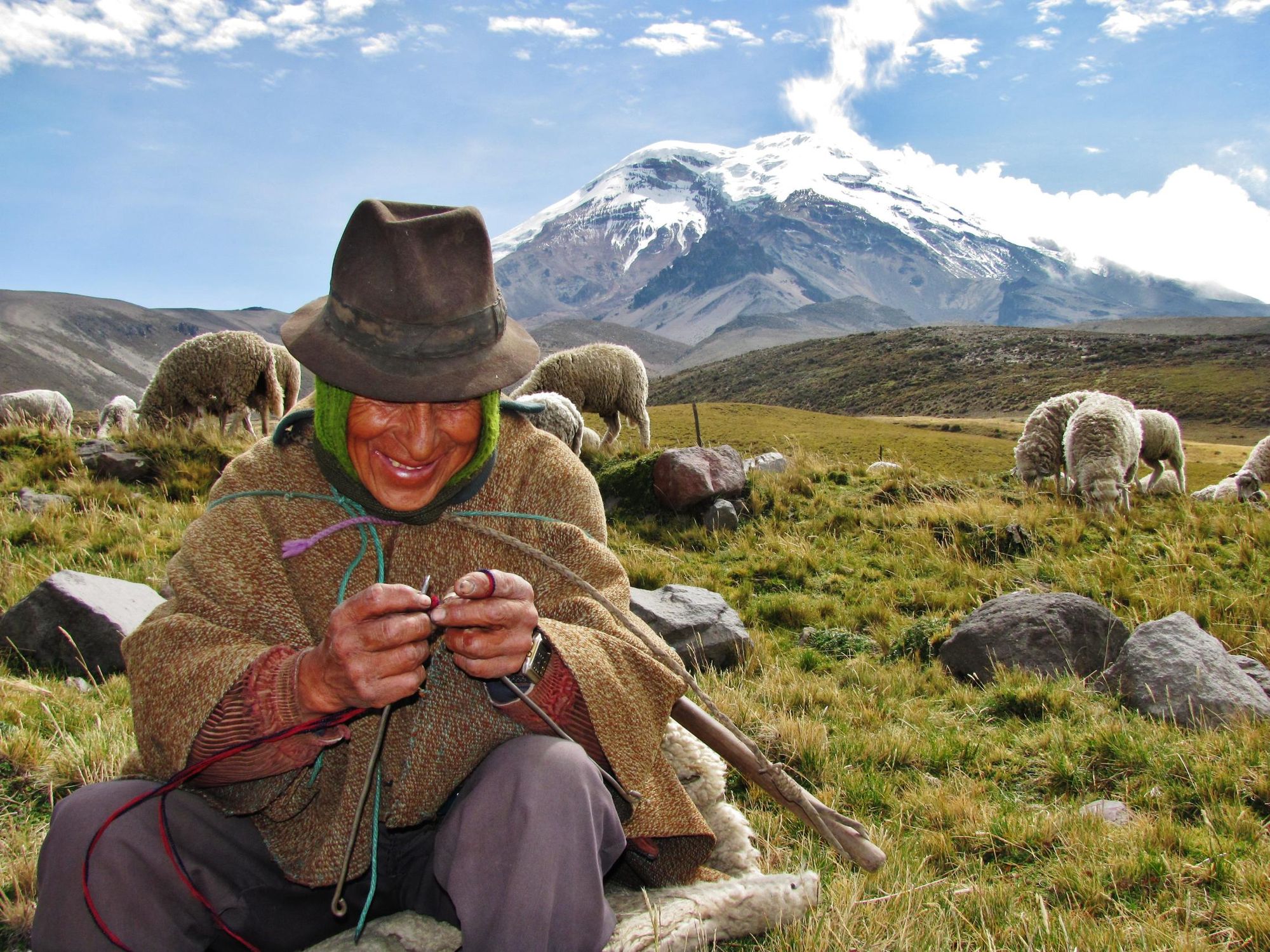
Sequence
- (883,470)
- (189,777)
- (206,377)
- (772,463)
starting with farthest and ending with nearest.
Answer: (772,463), (206,377), (883,470), (189,777)

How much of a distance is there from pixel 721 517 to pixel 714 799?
6.24 m

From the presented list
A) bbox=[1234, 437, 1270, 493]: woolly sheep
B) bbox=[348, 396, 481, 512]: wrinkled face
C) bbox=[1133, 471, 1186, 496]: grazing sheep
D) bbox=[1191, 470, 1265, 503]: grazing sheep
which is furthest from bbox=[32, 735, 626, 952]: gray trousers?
bbox=[1234, 437, 1270, 493]: woolly sheep

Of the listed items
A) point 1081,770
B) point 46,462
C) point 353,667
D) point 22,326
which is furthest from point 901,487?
point 22,326

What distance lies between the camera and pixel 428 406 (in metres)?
2.25

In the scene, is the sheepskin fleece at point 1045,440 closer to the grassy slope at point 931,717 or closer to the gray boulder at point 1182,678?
the grassy slope at point 931,717

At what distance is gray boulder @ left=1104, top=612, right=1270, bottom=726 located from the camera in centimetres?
420

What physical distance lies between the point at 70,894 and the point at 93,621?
A: 3.38 m

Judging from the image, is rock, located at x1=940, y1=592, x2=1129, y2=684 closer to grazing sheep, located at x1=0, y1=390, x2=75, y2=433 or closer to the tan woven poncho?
the tan woven poncho

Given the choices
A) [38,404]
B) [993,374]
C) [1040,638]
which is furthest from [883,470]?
[993,374]

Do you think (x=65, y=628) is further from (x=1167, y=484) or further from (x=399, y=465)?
(x=1167, y=484)

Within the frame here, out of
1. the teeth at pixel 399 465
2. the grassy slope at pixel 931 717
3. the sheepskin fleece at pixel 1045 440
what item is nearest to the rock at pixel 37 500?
the grassy slope at pixel 931 717

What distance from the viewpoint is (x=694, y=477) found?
9125 millimetres

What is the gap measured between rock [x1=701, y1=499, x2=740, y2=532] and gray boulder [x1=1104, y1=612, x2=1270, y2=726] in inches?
178

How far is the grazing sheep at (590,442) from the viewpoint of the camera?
11.7 m
